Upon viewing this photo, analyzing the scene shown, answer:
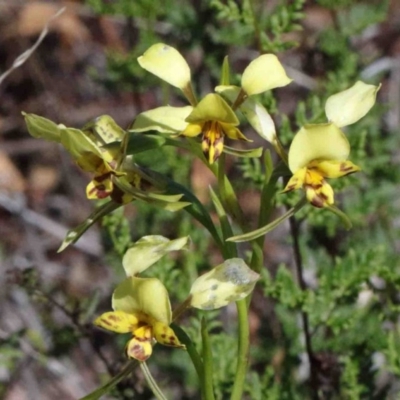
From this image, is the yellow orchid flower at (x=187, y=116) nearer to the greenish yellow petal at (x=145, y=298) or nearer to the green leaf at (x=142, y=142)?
the green leaf at (x=142, y=142)

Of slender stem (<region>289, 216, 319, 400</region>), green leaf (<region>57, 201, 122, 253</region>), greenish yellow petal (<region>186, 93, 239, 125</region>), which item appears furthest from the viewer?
slender stem (<region>289, 216, 319, 400</region>)

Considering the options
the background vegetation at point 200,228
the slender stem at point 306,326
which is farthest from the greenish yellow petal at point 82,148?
the slender stem at point 306,326

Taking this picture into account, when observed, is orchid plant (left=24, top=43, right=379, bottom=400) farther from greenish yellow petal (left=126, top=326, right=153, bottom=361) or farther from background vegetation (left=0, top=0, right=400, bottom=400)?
background vegetation (left=0, top=0, right=400, bottom=400)

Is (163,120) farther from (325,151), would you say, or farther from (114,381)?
(114,381)

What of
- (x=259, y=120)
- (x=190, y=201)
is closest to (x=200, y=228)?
(x=190, y=201)

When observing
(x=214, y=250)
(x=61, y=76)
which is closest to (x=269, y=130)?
(x=214, y=250)

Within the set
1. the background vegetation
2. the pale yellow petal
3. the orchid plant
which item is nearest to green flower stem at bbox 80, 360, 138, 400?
the orchid plant
